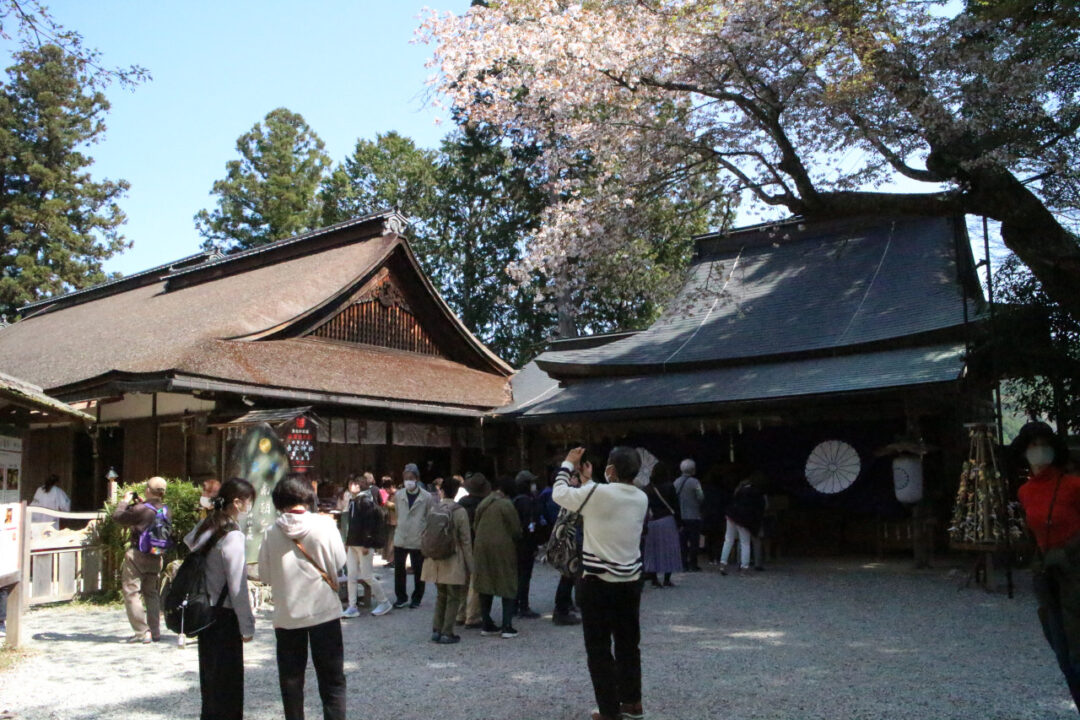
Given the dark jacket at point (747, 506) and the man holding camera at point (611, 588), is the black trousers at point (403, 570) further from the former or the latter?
the man holding camera at point (611, 588)

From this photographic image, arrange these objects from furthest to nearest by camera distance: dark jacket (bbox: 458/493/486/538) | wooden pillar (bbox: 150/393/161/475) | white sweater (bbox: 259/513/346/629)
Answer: wooden pillar (bbox: 150/393/161/475), dark jacket (bbox: 458/493/486/538), white sweater (bbox: 259/513/346/629)

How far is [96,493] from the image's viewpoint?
15.9 m

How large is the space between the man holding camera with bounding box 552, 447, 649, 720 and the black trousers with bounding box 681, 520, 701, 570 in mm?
7415

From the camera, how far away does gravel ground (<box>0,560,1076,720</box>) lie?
570cm

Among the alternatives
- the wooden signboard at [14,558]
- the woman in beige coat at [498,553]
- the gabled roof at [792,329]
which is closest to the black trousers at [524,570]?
the woman in beige coat at [498,553]

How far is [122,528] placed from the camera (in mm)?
10781

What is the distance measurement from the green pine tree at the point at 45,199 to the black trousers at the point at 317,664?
93.9ft

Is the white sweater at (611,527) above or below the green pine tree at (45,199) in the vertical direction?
below

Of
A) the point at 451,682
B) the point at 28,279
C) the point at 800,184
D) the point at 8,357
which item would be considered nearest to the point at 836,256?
the point at 800,184

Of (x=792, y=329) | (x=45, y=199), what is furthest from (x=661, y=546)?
(x=45, y=199)

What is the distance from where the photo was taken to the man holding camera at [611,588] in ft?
16.6

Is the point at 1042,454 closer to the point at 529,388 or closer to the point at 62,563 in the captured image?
the point at 62,563

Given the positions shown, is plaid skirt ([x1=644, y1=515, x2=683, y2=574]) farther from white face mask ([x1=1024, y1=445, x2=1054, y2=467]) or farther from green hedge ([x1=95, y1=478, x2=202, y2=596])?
white face mask ([x1=1024, y1=445, x2=1054, y2=467])

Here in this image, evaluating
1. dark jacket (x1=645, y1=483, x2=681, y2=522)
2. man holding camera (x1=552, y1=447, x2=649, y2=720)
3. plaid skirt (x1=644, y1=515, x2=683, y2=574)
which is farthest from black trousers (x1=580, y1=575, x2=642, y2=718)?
plaid skirt (x1=644, y1=515, x2=683, y2=574)
